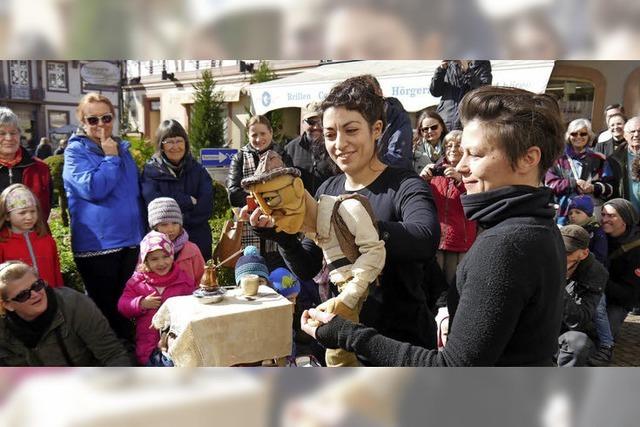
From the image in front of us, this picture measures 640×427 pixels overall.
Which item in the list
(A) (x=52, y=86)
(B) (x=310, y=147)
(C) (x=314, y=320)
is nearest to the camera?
(C) (x=314, y=320)

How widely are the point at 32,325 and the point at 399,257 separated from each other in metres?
1.43

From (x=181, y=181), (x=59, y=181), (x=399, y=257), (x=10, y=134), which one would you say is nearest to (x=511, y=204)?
(x=399, y=257)

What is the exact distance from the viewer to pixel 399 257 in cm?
117

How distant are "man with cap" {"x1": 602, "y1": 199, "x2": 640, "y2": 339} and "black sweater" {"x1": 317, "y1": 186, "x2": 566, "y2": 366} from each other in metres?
2.59

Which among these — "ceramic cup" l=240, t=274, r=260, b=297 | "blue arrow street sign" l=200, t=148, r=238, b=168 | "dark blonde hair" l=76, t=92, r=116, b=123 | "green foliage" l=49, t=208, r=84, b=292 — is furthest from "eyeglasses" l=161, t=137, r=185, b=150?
"ceramic cup" l=240, t=274, r=260, b=297

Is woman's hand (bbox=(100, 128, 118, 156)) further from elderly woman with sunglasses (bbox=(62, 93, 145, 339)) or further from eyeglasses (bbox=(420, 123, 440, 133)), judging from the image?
eyeglasses (bbox=(420, 123, 440, 133))

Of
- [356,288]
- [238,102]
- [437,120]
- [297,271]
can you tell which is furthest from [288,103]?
[238,102]

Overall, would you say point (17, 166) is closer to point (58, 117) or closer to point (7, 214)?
point (7, 214)

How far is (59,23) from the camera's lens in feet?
2.55

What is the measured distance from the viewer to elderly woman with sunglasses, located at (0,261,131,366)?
5.69 feet

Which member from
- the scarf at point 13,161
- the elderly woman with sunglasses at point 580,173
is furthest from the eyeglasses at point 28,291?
the elderly woman with sunglasses at point 580,173

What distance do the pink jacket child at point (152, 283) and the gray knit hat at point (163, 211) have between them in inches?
5.4

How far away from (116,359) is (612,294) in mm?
2877

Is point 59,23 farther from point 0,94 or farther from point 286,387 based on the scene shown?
point 0,94
